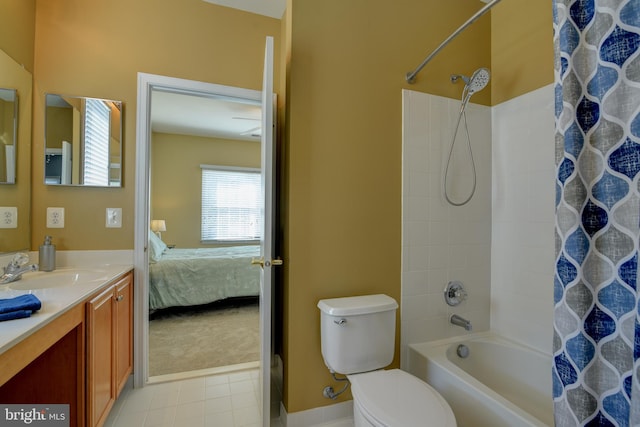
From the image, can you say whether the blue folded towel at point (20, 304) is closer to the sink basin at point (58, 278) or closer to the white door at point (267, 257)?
the sink basin at point (58, 278)

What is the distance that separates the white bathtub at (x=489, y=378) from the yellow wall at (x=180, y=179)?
4.80 m

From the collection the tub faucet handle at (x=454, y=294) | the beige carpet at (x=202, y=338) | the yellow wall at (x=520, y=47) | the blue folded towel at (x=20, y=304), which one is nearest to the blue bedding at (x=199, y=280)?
the beige carpet at (x=202, y=338)

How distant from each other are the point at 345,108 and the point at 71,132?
1767 millimetres

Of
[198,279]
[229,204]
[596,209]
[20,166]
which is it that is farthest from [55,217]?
[229,204]

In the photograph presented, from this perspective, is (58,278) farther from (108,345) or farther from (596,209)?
(596,209)

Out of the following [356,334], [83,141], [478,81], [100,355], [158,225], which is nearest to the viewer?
[100,355]

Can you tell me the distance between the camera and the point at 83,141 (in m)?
1.81

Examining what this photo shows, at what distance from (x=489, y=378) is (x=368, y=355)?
92 cm

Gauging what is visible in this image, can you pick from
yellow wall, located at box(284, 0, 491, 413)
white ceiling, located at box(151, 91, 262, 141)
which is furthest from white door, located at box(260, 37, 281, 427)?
white ceiling, located at box(151, 91, 262, 141)

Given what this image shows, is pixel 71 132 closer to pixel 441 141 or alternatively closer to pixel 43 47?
pixel 43 47

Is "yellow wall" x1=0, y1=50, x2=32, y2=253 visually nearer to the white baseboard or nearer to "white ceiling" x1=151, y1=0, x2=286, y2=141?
"white ceiling" x1=151, y1=0, x2=286, y2=141

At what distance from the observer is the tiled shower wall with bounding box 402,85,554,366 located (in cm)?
172

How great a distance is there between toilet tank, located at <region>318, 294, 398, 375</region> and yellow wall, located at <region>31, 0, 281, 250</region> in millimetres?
1495

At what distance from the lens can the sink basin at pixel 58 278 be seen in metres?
1.38
